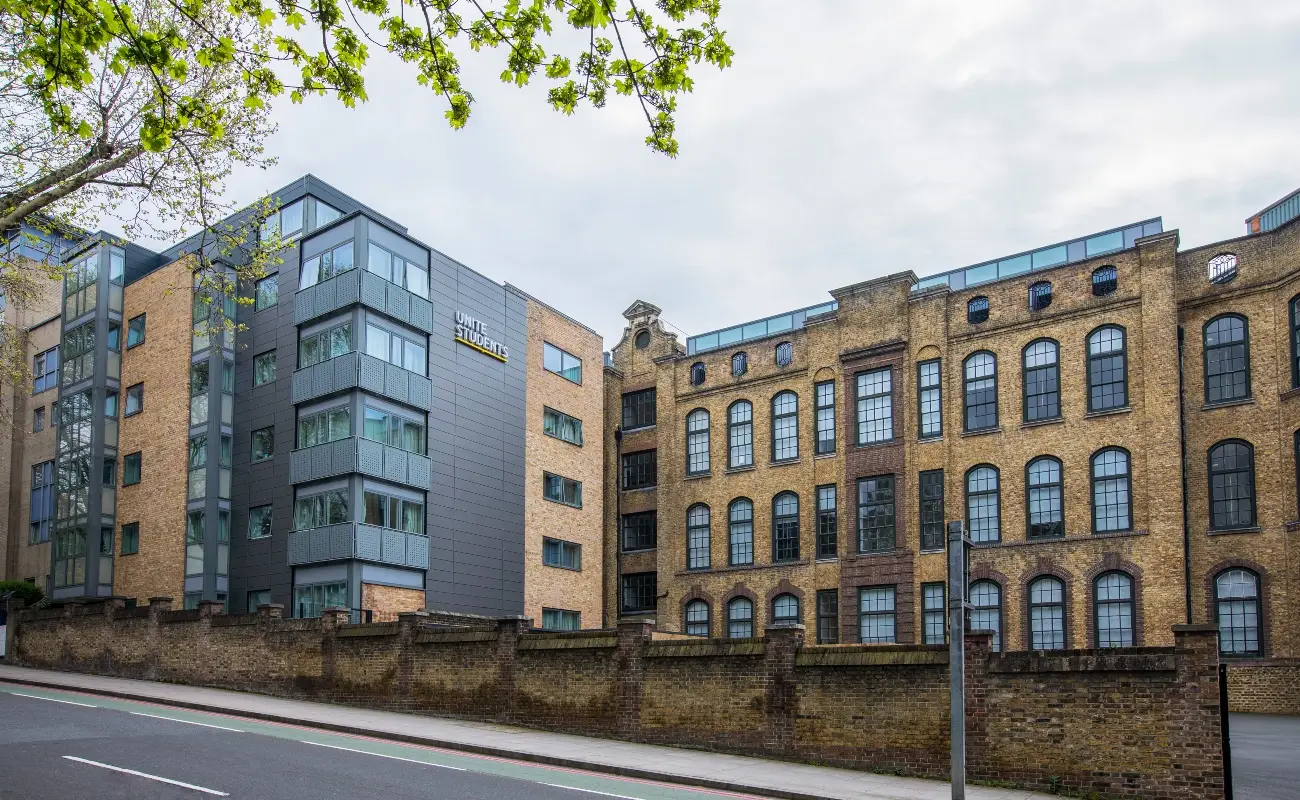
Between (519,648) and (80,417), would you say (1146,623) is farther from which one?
(80,417)

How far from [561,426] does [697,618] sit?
869 cm

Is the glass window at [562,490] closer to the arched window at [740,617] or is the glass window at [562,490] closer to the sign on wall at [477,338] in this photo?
the sign on wall at [477,338]

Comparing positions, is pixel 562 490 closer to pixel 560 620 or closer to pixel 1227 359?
pixel 560 620

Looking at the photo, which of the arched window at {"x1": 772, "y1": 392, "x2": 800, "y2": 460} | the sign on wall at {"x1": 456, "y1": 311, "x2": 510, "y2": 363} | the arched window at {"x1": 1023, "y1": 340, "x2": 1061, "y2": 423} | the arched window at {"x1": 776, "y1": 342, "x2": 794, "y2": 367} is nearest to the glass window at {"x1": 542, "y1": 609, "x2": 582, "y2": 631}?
the sign on wall at {"x1": 456, "y1": 311, "x2": 510, "y2": 363}

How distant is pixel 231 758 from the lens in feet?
53.6

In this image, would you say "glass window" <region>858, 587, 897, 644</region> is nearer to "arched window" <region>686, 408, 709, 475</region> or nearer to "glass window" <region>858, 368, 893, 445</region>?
"glass window" <region>858, 368, 893, 445</region>

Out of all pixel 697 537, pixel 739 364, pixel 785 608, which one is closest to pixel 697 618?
pixel 697 537

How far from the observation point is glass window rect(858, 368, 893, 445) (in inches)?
1447

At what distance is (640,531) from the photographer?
144ft

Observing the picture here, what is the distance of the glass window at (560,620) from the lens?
39.5 m

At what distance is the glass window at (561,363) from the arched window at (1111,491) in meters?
19.1

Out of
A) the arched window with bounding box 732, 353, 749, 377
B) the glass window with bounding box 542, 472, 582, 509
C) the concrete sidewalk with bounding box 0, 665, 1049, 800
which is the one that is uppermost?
the arched window with bounding box 732, 353, 749, 377

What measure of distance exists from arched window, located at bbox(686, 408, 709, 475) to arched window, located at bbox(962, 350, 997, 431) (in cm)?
1047

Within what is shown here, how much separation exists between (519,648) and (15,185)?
12.7 meters
